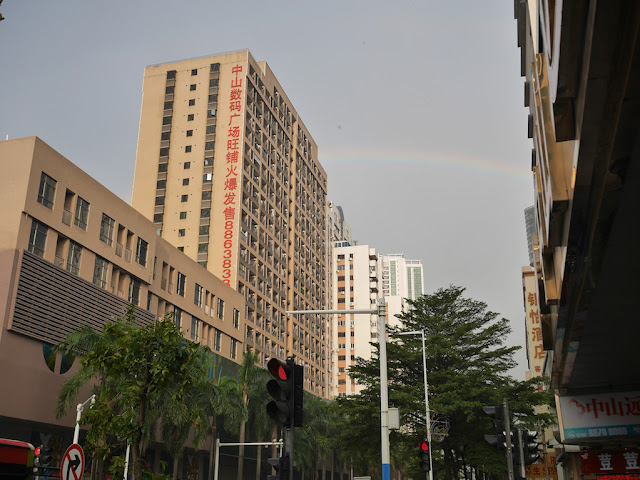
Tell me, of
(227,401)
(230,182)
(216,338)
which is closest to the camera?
(227,401)

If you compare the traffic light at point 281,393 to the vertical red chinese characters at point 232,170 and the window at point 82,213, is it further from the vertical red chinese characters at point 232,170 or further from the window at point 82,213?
the vertical red chinese characters at point 232,170

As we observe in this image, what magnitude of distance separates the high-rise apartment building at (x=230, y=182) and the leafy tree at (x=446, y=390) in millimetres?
31273

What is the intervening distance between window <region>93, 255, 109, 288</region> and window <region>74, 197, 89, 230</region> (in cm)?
250

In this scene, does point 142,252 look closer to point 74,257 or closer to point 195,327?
point 74,257

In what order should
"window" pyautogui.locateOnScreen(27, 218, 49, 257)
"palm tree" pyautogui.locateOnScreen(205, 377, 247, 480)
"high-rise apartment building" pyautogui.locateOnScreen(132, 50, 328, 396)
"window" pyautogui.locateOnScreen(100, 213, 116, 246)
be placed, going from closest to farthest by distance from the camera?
"window" pyautogui.locateOnScreen(27, 218, 49, 257), "window" pyautogui.locateOnScreen(100, 213, 116, 246), "palm tree" pyautogui.locateOnScreen(205, 377, 247, 480), "high-rise apartment building" pyautogui.locateOnScreen(132, 50, 328, 396)

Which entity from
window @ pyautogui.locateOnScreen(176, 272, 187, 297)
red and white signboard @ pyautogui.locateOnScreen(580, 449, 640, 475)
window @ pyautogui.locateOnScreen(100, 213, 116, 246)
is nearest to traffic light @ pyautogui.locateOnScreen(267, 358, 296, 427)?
red and white signboard @ pyautogui.locateOnScreen(580, 449, 640, 475)

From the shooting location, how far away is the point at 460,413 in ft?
127

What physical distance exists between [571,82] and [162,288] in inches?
1843

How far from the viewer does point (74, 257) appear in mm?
38875

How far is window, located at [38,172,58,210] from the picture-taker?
36266 millimetres

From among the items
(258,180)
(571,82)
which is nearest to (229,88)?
(258,180)

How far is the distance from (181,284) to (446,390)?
79.7 feet

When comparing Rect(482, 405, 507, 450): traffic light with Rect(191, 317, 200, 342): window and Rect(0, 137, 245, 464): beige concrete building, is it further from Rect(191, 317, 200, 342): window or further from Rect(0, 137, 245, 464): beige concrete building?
Rect(191, 317, 200, 342): window

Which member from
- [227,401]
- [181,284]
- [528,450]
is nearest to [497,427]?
[528,450]
